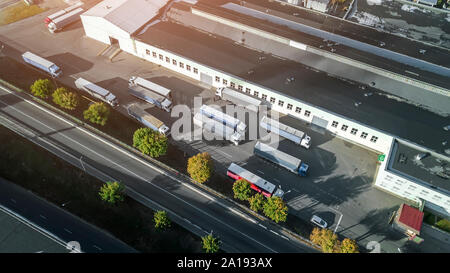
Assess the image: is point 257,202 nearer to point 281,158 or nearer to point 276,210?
point 276,210

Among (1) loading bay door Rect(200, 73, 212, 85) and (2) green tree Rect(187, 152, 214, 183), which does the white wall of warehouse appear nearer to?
(1) loading bay door Rect(200, 73, 212, 85)

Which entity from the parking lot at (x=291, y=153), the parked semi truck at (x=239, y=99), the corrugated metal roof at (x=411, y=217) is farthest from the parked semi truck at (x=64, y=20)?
the corrugated metal roof at (x=411, y=217)

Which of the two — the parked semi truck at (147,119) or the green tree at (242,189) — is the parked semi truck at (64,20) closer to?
the parked semi truck at (147,119)

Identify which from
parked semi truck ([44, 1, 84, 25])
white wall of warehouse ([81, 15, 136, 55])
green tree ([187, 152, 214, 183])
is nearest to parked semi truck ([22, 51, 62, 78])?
white wall of warehouse ([81, 15, 136, 55])

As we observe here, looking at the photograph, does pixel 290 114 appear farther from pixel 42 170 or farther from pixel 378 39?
pixel 42 170

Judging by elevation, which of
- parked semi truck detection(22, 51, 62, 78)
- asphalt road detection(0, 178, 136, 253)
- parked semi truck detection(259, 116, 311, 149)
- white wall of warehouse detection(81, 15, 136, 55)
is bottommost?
asphalt road detection(0, 178, 136, 253)
